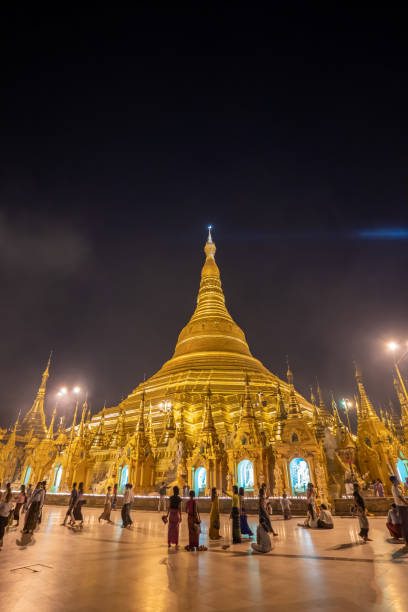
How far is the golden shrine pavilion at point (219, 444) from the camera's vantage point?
72.7 ft

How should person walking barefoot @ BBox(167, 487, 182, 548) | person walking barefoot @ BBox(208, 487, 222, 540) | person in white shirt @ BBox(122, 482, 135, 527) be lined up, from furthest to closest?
person in white shirt @ BBox(122, 482, 135, 527) < person walking barefoot @ BBox(208, 487, 222, 540) < person walking barefoot @ BBox(167, 487, 182, 548)

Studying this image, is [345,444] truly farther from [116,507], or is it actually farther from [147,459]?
[116,507]

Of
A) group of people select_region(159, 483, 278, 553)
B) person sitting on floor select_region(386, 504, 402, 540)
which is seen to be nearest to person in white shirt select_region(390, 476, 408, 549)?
person sitting on floor select_region(386, 504, 402, 540)

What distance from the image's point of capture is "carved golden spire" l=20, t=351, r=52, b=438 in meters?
45.2

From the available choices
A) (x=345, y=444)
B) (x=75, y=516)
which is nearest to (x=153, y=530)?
(x=75, y=516)

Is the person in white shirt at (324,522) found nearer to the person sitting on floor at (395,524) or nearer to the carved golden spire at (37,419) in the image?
the person sitting on floor at (395,524)

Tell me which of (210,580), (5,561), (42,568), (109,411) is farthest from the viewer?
(109,411)

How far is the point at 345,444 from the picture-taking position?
25.9 meters

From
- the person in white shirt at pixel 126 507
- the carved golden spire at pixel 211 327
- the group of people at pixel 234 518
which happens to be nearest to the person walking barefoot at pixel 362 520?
the group of people at pixel 234 518

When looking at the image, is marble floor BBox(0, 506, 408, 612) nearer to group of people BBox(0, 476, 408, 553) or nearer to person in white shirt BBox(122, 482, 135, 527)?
group of people BBox(0, 476, 408, 553)

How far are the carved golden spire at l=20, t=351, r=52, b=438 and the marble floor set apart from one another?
134ft

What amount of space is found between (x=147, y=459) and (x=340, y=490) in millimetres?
13056

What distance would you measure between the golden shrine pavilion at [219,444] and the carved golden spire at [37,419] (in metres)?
5.70

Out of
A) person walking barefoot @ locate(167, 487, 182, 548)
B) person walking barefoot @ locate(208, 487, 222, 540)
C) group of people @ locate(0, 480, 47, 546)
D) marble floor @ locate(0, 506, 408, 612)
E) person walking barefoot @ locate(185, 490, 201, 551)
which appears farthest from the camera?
person walking barefoot @ locate(208, 487, 222, 540)
